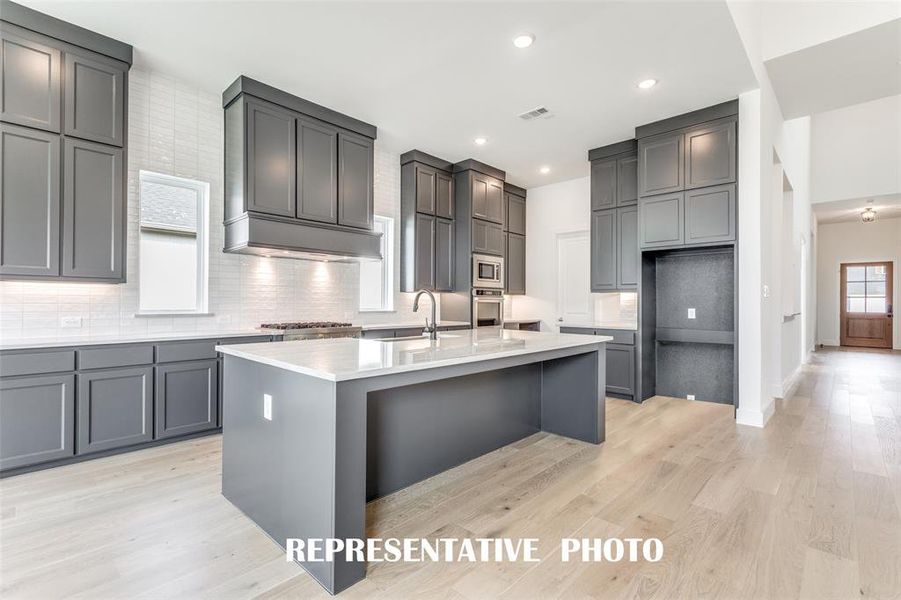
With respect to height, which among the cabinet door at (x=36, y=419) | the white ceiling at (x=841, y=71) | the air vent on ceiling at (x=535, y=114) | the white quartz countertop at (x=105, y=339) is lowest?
the cabinet door at (x=36, y=419)

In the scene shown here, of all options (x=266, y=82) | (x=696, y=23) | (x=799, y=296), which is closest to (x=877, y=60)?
(x=696, y=23)

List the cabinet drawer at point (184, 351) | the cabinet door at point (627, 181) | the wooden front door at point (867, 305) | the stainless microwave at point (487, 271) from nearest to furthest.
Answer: the cabinet drawer at point (184, 351), the cabinet door at point (627, 181), the stainless microwave at point (487, 271), the wooden front door at point (867, 305)

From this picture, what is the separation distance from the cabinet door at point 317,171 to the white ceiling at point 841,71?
4174 mm

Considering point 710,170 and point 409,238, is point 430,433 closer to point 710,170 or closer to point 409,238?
point 409,238

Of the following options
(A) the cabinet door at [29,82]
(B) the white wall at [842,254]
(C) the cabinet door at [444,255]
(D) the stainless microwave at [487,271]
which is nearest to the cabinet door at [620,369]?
(D) the stainless microwave at [487,271]

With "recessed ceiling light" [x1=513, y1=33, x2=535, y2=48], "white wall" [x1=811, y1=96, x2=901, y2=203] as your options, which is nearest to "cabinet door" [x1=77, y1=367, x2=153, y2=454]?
"recessed ceiling light" [x1=513, y1=33, x2=535, y2=48]

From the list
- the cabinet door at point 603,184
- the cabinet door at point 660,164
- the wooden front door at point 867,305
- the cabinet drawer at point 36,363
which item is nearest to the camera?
the cabinet drawer at point 36,363

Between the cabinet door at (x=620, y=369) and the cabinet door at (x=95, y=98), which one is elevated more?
the cabinet door at (x=95, y=98)

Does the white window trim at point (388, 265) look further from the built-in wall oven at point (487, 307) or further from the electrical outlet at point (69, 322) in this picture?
the electrical outlet at point (69, 322)

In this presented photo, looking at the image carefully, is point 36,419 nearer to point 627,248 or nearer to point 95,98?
point 95,98

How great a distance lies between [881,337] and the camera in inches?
400

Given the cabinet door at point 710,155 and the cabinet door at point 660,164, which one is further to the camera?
the cabinet door at point 660,164

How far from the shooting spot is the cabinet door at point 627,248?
5.17m

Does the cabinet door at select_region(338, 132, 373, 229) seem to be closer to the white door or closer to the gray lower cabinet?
the gray lower cabinet
